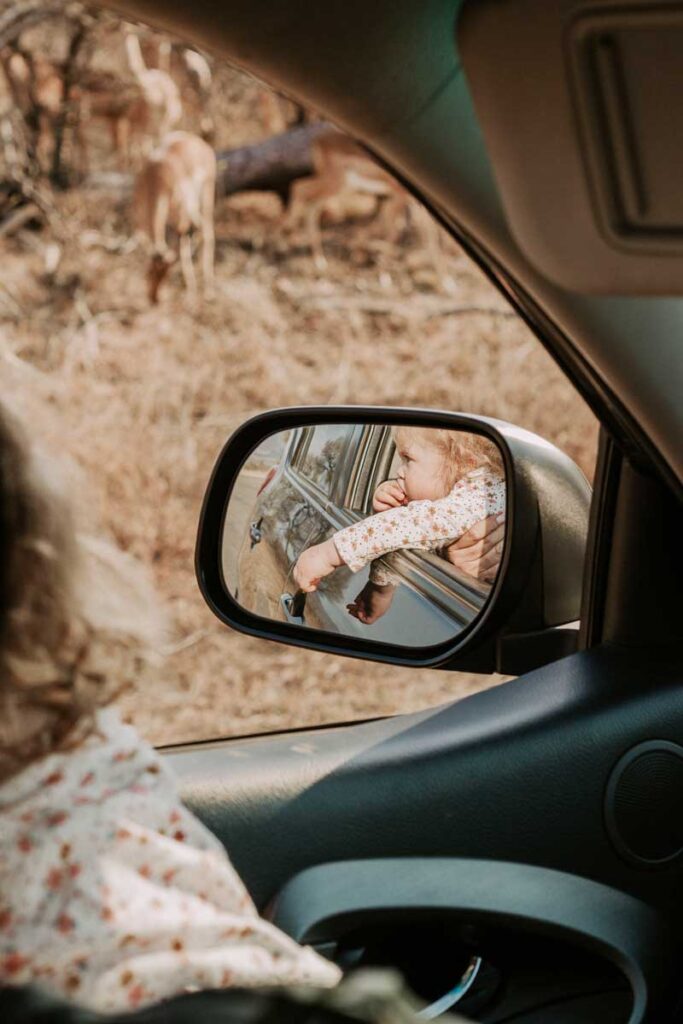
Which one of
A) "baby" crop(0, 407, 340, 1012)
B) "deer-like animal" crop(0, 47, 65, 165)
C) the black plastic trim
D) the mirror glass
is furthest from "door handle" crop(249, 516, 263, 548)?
"deer-like animal" crop(0, 47, 65, 165)

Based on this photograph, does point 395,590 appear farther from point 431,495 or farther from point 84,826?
point 84,826

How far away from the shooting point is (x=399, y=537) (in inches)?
71.9

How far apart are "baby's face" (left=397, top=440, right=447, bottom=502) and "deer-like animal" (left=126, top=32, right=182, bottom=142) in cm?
848

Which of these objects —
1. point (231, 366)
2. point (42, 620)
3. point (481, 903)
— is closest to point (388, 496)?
point (481, 903)

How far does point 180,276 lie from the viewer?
869cm

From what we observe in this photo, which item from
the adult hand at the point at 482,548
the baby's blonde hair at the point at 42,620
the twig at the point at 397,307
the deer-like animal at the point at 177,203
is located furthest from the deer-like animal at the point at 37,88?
the baby's blonde hair at the point at 42,620

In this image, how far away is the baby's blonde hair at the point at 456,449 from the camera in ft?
5.95

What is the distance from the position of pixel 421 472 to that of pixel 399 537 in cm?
10

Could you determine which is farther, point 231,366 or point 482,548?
point 231,366

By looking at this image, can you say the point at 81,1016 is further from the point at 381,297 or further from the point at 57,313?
the point at 381,297

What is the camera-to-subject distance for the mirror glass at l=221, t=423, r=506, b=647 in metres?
1.81

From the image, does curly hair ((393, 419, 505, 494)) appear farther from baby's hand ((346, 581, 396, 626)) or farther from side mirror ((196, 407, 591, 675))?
baby's hand ((346, 581, 396, 626))

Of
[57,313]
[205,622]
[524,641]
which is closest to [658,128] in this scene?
[524,641]

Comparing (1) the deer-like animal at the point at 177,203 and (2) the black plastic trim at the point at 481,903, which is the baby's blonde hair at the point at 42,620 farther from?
(1) the deer-like animal at the point at 177,203
